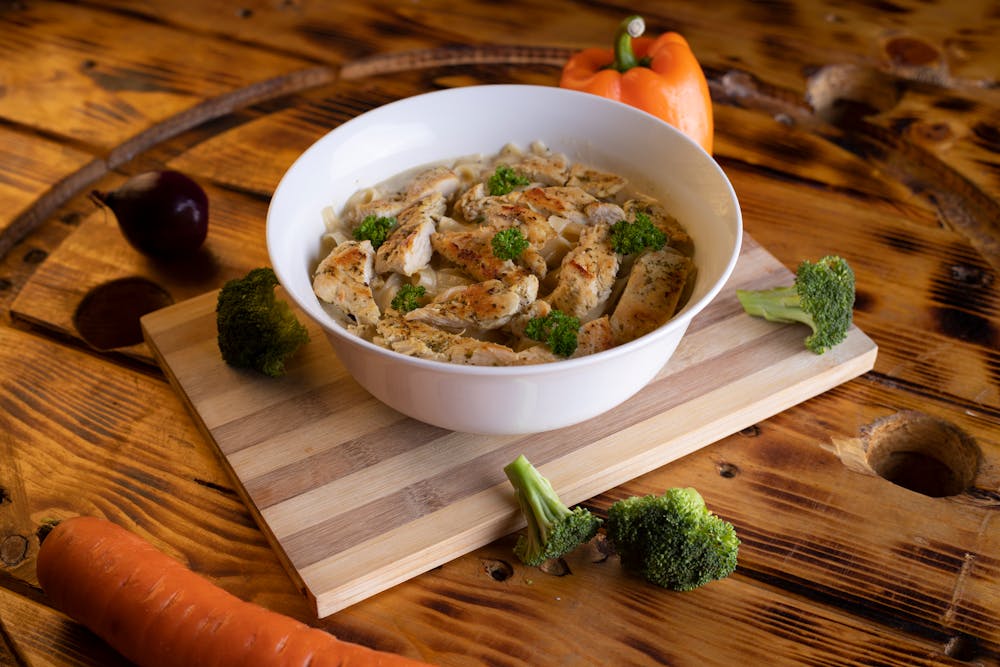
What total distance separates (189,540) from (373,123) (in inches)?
49.6

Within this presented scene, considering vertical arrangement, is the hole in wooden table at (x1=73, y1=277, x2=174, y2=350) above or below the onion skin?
below

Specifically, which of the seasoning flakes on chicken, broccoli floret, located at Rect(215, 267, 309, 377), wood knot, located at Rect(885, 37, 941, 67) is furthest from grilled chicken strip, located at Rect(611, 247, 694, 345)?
wood knot, located at Rect(885, 37, 941, 67)

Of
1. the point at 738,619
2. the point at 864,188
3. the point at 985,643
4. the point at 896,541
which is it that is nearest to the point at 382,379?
the point at 738,619

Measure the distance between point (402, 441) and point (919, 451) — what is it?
140 centimetres

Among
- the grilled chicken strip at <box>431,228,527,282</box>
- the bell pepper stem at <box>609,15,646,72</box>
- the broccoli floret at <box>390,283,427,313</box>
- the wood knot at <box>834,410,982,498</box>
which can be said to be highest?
the bell pepper stem at <box>609,15,646,72</box>

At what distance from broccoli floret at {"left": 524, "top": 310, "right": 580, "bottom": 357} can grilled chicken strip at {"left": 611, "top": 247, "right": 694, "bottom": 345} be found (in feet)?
0.43

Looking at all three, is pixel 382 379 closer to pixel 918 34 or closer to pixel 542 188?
pixel 542 188

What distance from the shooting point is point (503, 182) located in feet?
9.73

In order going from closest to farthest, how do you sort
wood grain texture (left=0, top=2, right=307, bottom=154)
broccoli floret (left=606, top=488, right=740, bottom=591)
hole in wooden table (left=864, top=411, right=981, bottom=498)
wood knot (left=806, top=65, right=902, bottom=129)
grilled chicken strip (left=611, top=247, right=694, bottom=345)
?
broccoli floret (left=606, top=488, right=740, bottom=591), grilled chicken strip (left=611, top=247, right=694, bottom=345), hole in wooden table (left=864, top=411, right=981, bottom=498), wood grain texture (left=0, top=2, right=307, bottom=154), wood knot (left=806, top=65, right=902, bottom=129)

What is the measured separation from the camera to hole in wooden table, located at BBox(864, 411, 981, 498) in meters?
2.80

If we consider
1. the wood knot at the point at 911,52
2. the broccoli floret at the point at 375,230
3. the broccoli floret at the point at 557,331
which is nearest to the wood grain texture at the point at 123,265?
the broccoli floret at the point at 375,230

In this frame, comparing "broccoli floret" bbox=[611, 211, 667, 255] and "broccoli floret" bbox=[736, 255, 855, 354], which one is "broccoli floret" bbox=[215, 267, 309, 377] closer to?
"broccoli floret" bbox=[611, 211, 667, 255]

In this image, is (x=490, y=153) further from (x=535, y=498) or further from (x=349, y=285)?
(x=535, y=498)

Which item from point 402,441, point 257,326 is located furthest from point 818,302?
point 257,326
